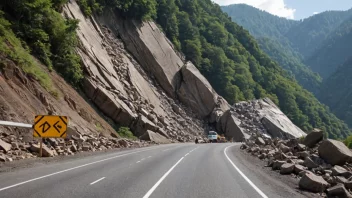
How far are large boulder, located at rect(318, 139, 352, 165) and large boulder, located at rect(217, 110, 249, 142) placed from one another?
47571 mm

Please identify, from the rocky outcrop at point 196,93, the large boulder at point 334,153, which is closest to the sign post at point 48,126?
the large boulder at point 334,153

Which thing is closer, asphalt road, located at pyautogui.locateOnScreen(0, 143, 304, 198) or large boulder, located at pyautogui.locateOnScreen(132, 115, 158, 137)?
asphalt road, located at pyautogui.locateOnScreen(0, 143, 304, 198)

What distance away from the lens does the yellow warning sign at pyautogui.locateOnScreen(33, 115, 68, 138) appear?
1853cm

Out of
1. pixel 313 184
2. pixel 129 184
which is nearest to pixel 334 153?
pixel 313 184

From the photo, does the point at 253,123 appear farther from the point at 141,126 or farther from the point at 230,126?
the point at 141,126

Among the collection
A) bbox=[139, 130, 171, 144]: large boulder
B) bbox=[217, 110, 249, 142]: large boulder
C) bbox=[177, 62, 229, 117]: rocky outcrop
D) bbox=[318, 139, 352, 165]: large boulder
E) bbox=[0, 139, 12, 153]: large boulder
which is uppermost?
bbox=[177, 62, 229, 117]: rocky outcrop

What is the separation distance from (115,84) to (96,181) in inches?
1232

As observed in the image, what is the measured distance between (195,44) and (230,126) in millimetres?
22138

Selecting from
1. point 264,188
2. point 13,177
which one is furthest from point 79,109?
point 264,188

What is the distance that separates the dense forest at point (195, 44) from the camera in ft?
99.2

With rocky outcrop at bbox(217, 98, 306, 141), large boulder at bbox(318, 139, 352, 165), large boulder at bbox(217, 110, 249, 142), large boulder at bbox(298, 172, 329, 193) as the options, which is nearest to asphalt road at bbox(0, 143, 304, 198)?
large boulder at bbox(298, 172, 329, 193)

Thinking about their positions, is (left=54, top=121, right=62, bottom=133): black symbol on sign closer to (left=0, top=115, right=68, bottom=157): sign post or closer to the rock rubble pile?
(left=0, top=115, right=68, bottom=157): sign post

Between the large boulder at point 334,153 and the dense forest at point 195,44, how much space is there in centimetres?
2393

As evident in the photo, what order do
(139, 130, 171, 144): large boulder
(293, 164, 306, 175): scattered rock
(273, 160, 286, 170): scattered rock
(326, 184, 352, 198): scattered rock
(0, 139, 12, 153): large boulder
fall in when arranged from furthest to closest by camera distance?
(139, 130, 171, 144): large boulder
(273, 160, 286, 170): scattered rock
(0, 139, 12, 153): large boulder
(293, 164, 306, 175): scattered rock
(326, 184, 352, 198): scattered rock
